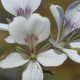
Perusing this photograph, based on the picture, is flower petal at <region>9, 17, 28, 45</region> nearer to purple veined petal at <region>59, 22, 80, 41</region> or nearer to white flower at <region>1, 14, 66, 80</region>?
white flower at <region>1, 14, 66, 80</region>

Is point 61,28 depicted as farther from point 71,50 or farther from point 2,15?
point 2,15

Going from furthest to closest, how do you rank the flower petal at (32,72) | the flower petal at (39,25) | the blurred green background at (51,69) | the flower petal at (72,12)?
1. the blurred green background at (51,69)
2. the flower petal at (72,12)
3. the flower petal at (32,72)
4. the flower petal at (39,25)

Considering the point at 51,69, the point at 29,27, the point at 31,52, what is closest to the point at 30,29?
the point at 29,27

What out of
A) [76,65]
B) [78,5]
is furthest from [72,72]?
[78,5]

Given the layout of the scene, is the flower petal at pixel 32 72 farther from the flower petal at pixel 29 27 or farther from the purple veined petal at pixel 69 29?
the purple veined petal at pixel 69 29

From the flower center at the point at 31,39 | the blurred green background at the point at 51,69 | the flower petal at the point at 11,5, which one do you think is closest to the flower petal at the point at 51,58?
the flower center at the point at 31,39

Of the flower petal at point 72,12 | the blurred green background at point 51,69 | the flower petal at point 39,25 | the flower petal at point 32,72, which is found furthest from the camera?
the blurred green background at point 51,69

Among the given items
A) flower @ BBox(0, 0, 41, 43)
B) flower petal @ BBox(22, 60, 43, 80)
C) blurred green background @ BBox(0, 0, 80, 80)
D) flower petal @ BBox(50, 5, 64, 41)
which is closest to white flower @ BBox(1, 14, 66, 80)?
flower petal @ BBox(22, 60, 43, 80)
